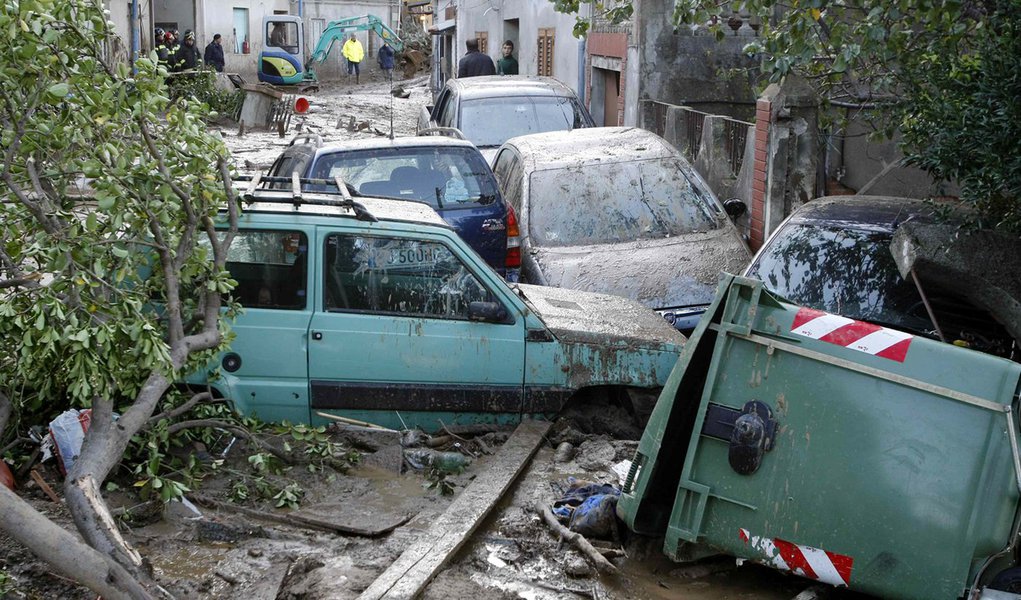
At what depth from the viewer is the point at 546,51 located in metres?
24.0

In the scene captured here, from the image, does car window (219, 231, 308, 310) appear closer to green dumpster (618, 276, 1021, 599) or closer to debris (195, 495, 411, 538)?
debris (195, 495, 411, 538)

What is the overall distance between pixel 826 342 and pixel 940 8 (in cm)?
346

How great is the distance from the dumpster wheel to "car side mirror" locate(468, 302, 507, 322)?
308 centimetres

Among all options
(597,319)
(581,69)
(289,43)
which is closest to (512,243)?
(597,319)

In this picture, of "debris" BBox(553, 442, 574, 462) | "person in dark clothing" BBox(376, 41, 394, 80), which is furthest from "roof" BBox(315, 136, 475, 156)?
"person in dark clothing" BBox(376, 41, 394, 80)

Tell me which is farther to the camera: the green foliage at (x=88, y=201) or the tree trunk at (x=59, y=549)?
the green foliage at (x=88, y=201)

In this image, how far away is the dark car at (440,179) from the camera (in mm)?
9352

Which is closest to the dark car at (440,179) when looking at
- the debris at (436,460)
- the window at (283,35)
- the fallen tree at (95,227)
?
the debris at (436,460)

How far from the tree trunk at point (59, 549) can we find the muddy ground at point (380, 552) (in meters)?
0.44

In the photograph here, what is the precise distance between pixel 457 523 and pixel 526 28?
71.9 feet

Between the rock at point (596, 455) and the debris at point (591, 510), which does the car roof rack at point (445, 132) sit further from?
the debris at point (591, 510)

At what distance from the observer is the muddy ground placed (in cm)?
466

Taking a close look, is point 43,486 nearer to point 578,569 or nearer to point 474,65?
point 578,569

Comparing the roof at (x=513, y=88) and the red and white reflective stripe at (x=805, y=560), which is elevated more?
the roof at (x=513, y=88)
